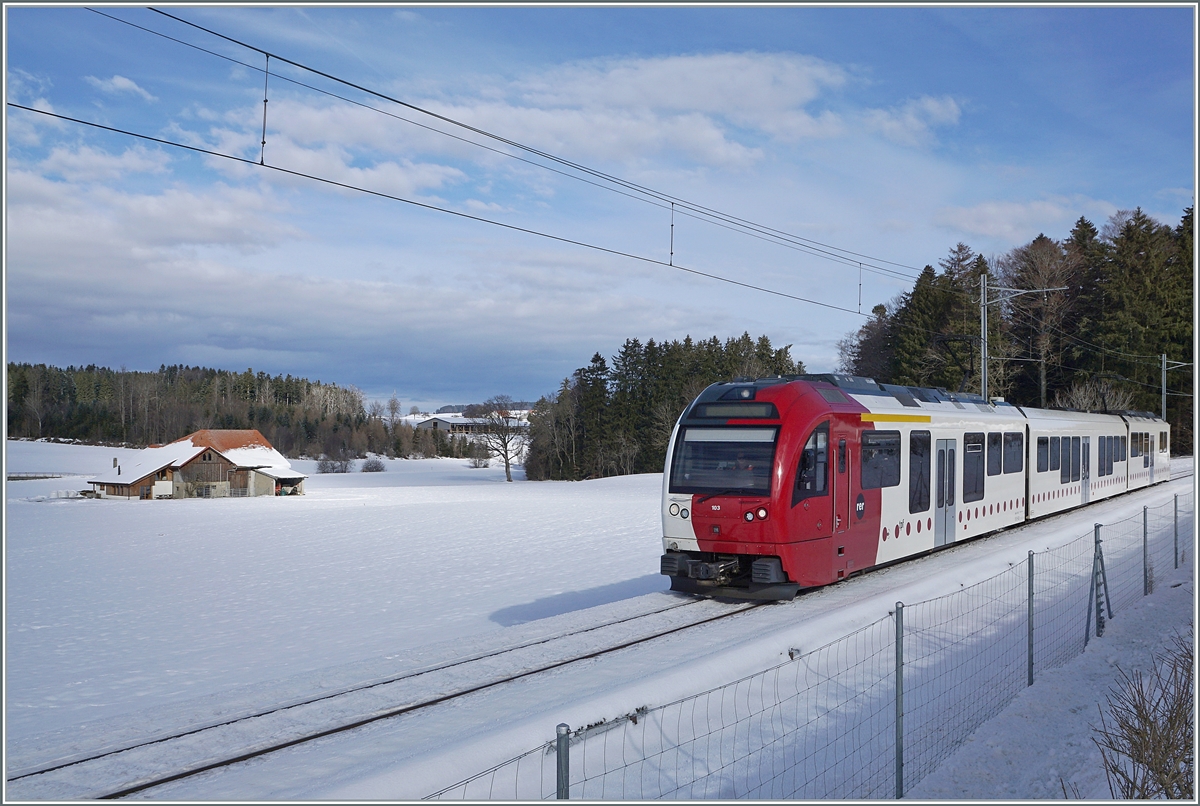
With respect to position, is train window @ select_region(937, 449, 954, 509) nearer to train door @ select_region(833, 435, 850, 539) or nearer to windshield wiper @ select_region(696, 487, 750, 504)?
train door @ select_region(833, 435, 850, 539)

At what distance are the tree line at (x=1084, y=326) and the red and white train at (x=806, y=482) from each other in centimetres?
4191

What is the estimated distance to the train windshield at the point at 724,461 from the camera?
11.8m

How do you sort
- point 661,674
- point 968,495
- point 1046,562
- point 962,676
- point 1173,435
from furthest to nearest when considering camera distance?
point 1173,435 → point 968,495 → point 1046,562 → point 962,676 → point 661,674

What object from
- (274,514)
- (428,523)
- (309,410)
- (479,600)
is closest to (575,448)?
(274,514)

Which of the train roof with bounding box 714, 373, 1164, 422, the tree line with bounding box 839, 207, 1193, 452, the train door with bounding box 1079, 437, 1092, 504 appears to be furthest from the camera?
the tree line with bounding box 839, 207, 1193, 452

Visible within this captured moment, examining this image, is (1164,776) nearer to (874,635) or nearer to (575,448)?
(874,635)

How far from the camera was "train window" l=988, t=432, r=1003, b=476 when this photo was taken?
699 inches

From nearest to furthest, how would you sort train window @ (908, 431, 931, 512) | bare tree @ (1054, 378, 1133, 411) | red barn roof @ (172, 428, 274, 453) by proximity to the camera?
train window @ (908, 431, 931, 512) < bare tree @ (1054, 378, 1133, 411) < red barn roof @ (172, 428, 274, 453)

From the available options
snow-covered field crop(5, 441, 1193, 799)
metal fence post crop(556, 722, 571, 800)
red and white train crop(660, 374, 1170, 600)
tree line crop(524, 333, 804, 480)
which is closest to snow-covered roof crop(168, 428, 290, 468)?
snow-covered field crop(5, 441, 1193, 799)

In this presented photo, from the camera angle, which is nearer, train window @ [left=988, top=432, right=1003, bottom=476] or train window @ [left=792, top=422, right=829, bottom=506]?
train window @ [left=792, top=422, right=829, bottom=506]

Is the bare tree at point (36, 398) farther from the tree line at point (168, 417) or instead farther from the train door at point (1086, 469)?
the train door at point (1086, 469)

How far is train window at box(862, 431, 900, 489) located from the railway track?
14.3ft

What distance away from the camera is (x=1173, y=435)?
2400 inches

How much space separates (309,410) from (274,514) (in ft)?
417
